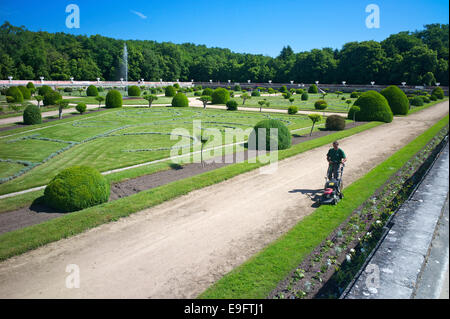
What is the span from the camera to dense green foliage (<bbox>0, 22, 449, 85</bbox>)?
6788cm

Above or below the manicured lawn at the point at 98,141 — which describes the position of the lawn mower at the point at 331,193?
below

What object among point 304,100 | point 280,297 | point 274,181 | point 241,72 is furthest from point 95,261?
point 241,72

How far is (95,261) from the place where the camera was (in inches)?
235

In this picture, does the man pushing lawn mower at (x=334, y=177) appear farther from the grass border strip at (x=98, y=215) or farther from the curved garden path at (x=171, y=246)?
the grass border strip at (x=98, y=215)

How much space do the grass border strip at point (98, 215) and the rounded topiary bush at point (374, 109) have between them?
64.6ft

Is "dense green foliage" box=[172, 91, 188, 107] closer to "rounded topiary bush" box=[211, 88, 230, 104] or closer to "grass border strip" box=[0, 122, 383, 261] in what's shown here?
"rounded topiary bush" box=[211, 88, 230, 104]

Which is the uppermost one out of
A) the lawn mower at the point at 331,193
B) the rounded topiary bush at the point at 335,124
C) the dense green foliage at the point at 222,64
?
the dense green foliage at the point at 222,64

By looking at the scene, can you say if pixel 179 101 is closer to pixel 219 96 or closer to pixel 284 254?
pixel 219 96

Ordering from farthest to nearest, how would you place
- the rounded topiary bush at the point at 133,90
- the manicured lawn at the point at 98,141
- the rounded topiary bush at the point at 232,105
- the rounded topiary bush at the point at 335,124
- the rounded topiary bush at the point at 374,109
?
the rounded topiary bush at the point at 133,90
the rounded topiary bush at the point at 232,105
the rounded topiary bush at the point at 374,109
the rounded topiary bush at the point at 335,124
the manicured lawn at the point at 98,141

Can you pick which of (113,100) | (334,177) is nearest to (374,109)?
(334,177)

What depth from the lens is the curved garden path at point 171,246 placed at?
5211 millimetres

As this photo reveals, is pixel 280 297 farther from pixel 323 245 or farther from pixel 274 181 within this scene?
pixel 274 181

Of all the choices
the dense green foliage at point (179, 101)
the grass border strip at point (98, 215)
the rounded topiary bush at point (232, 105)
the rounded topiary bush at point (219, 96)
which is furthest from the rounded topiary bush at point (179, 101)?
the grass border strip at point (98, 215)

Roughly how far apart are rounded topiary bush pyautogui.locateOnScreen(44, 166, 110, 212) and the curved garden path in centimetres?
160
